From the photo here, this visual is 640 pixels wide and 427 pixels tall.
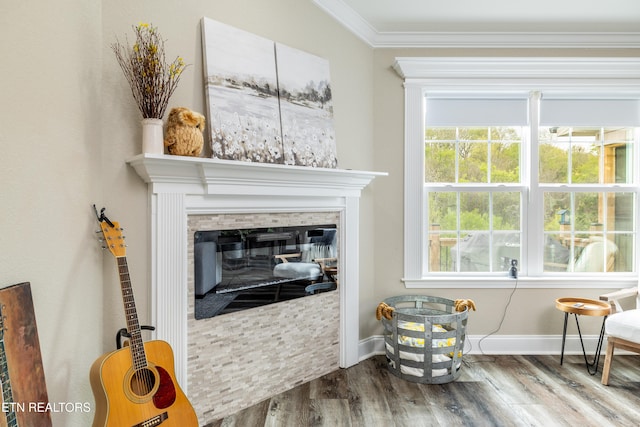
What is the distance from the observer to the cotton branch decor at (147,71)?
6.15 feet

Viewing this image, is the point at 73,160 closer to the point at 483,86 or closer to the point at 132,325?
the point at 132,325

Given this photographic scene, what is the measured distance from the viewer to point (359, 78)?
323cm

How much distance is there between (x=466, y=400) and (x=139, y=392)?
6.14 ft

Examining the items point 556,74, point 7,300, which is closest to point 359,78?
point 556,74

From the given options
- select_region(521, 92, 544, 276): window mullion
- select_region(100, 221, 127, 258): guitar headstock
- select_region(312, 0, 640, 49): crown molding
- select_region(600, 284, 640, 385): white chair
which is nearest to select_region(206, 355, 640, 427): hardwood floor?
select_region(600, 284, 640, 385): white chair

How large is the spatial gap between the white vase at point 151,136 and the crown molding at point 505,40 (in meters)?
1.99

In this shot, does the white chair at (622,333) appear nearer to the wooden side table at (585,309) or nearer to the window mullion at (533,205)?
the wooden side table at (585,309)

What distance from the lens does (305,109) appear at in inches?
107

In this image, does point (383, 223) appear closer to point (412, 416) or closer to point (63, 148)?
point (412, 416)

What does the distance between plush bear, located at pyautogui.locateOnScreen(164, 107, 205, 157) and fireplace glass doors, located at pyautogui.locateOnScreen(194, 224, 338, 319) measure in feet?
1.47

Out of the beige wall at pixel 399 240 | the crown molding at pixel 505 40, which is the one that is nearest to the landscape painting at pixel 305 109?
the beige wall at pixel 399 240

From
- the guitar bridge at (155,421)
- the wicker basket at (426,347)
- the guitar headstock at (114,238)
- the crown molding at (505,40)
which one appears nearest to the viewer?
the guitar bridge at (155,421)

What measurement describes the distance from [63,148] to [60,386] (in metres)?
0.93

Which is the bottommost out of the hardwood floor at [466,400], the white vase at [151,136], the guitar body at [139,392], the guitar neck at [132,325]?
the hardwood floor at [466,400]
